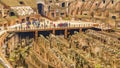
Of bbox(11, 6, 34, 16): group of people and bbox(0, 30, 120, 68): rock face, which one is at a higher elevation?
bbox(11, 6, 34, 16): group of people

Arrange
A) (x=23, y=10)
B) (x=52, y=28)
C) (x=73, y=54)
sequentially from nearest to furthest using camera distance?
(x=73, y=54) < (x=52, y=28) < (x=23, y=10)

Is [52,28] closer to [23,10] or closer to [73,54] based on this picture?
[23,10]

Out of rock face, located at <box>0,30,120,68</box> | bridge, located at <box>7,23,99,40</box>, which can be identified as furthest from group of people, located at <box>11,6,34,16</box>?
rock face, located at <box>0,30,120,68</box>

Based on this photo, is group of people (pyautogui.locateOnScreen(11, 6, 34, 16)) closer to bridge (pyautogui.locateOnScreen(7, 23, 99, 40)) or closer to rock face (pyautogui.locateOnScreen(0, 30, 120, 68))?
bridge (pyautogui.locateOnScreen(7, 23, 99, 40))

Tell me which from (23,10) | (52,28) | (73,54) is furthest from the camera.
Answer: (23,10)

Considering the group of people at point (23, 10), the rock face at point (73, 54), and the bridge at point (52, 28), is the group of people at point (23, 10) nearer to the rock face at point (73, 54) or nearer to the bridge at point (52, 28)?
the bridge at point (52, 28)

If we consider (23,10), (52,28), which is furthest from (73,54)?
(23,10)

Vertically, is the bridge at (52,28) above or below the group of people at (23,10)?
below

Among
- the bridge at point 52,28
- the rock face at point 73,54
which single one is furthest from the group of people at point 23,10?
the rock face at point 73,54

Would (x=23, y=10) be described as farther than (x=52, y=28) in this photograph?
Yes
